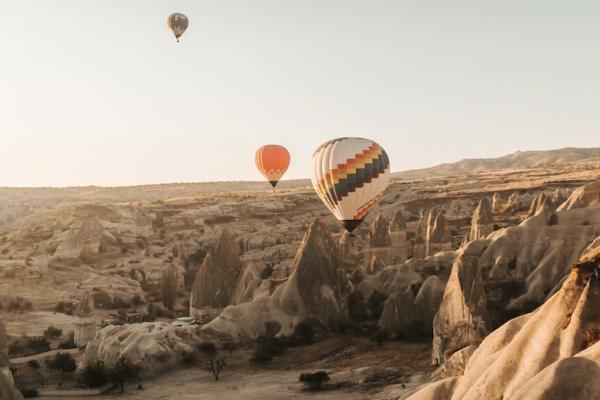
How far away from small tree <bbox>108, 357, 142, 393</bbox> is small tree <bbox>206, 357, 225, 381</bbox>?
387 cm

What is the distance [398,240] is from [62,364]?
36279 mm

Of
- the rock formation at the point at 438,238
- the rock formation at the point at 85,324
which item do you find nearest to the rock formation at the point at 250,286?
the rock formation at the point at 85,324

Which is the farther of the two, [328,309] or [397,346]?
[328,309]

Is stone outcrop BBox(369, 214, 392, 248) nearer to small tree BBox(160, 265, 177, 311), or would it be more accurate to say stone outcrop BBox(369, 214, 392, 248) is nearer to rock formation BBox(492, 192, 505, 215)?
small tree BBox(160, 265, 177, 311)

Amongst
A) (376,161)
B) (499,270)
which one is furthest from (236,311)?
(499,270)

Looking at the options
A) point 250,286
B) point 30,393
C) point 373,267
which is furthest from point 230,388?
point 373,267

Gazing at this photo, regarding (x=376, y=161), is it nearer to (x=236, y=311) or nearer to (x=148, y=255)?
(x=236, y=311)

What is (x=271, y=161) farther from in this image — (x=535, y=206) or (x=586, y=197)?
(x=586, y=197)

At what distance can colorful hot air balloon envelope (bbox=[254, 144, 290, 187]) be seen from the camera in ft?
228

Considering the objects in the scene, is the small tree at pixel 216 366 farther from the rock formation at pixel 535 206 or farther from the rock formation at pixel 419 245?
the rock formation at pixel 535 206

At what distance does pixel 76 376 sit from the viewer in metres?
36.2

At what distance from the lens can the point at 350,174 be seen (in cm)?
4219

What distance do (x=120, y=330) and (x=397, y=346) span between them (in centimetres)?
1717

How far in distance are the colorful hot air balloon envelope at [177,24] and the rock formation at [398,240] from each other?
93.0ft
